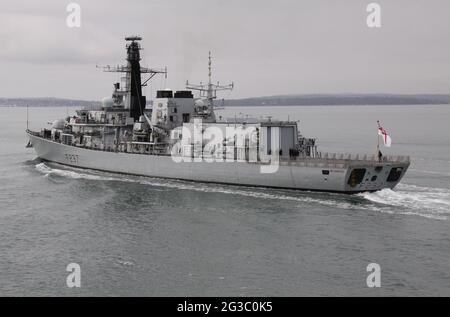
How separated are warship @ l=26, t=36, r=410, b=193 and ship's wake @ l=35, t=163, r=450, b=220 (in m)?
0.82

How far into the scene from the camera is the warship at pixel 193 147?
145ft

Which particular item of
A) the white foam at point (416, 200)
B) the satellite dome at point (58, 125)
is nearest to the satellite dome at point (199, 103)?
the satellite dome at point (58, 125)

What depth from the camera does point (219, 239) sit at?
31.5 m

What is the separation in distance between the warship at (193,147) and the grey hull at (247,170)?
84 mm

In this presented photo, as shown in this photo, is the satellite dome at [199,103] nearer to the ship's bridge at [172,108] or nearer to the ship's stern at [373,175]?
the ship's bridge at [172,108]

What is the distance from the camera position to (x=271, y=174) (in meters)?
46.3

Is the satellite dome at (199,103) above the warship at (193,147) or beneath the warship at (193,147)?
above

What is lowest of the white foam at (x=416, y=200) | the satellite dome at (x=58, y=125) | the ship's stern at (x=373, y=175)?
the white foam at (x=416, y=200)

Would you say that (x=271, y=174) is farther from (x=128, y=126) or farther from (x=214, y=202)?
(x=128, y=126)

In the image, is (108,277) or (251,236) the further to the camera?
(251,236)

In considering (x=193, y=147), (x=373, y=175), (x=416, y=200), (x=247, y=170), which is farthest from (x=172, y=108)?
(x=416, y=200)

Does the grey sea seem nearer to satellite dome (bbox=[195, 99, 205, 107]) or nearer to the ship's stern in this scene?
the ship's stern
